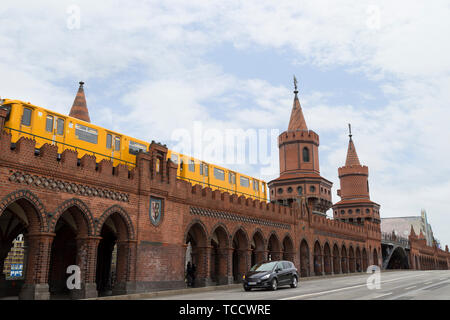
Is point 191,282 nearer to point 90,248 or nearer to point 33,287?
point 90,248

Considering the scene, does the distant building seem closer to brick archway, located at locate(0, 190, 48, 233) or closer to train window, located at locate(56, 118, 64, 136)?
train window, located at locate(56, 118, 64, 136)

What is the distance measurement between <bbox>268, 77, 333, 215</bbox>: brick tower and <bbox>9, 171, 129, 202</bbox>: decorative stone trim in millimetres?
32046

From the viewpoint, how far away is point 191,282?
28.8 metres

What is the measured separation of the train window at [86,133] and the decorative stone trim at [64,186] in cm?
245

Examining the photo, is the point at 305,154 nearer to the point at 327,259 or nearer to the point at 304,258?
the point at 327,259

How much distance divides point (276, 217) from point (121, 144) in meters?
15.7

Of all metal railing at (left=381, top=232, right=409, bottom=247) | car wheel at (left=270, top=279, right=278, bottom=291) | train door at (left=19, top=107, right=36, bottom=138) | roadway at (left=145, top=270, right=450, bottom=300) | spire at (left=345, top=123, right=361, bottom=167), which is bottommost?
roadway at (left=145, top=270, right=450, bottom=300)

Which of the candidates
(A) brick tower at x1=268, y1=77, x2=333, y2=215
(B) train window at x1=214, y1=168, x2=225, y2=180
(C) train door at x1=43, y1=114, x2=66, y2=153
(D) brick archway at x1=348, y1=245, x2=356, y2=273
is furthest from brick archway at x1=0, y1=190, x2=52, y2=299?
(D) brick archway at x1=348, y1=245, x2=356, y2=273

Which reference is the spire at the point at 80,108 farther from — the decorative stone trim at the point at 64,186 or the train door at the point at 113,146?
the decorative stone trim at the point at 64,186

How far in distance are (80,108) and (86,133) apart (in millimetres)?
17235

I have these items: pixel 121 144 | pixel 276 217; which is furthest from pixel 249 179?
pixel 121 144

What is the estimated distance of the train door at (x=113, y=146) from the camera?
20547 millimetres

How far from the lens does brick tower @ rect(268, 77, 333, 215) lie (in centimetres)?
4909

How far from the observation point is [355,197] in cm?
6347
